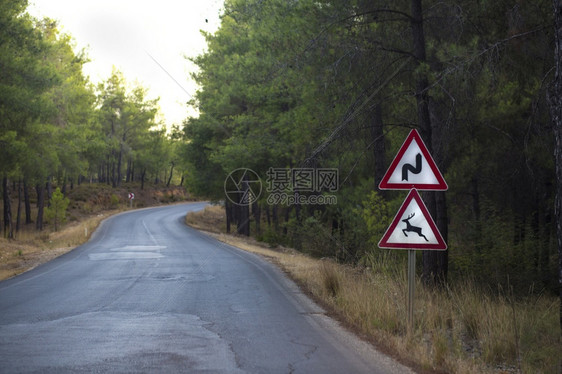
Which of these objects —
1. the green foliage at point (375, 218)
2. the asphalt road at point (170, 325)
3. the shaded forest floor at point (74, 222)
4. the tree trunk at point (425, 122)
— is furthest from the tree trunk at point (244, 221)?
the tree trunk at point (425, 122)

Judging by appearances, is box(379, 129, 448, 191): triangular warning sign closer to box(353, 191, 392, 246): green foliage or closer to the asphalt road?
the asphalt road

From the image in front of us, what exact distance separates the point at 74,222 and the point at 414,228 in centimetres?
4754

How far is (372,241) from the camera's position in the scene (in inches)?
640

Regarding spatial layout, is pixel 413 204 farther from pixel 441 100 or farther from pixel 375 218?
pixel 375 218

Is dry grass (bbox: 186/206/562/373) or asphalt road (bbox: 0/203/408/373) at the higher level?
dry grass (bbox: 186/206/562/373)

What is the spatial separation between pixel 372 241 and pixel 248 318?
8.05 metres

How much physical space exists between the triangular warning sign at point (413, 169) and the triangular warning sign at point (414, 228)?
19 centimetres

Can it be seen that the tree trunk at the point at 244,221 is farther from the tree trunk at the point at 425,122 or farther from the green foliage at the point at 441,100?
the tree trunk at the point at 425,122

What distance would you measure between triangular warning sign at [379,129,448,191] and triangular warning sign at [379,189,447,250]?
7.4 inches

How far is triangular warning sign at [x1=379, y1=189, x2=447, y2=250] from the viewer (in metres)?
6.84

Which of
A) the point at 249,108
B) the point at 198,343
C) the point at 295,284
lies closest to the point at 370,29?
the point at 295,284

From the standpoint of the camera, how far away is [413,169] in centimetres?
707

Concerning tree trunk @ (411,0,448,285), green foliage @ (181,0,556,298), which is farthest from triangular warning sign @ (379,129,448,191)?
tree trunk @ (411,0,448,285)

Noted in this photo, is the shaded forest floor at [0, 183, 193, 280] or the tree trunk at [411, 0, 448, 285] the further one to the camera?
the shaded forest floor at [0, 183, 193, 280]
